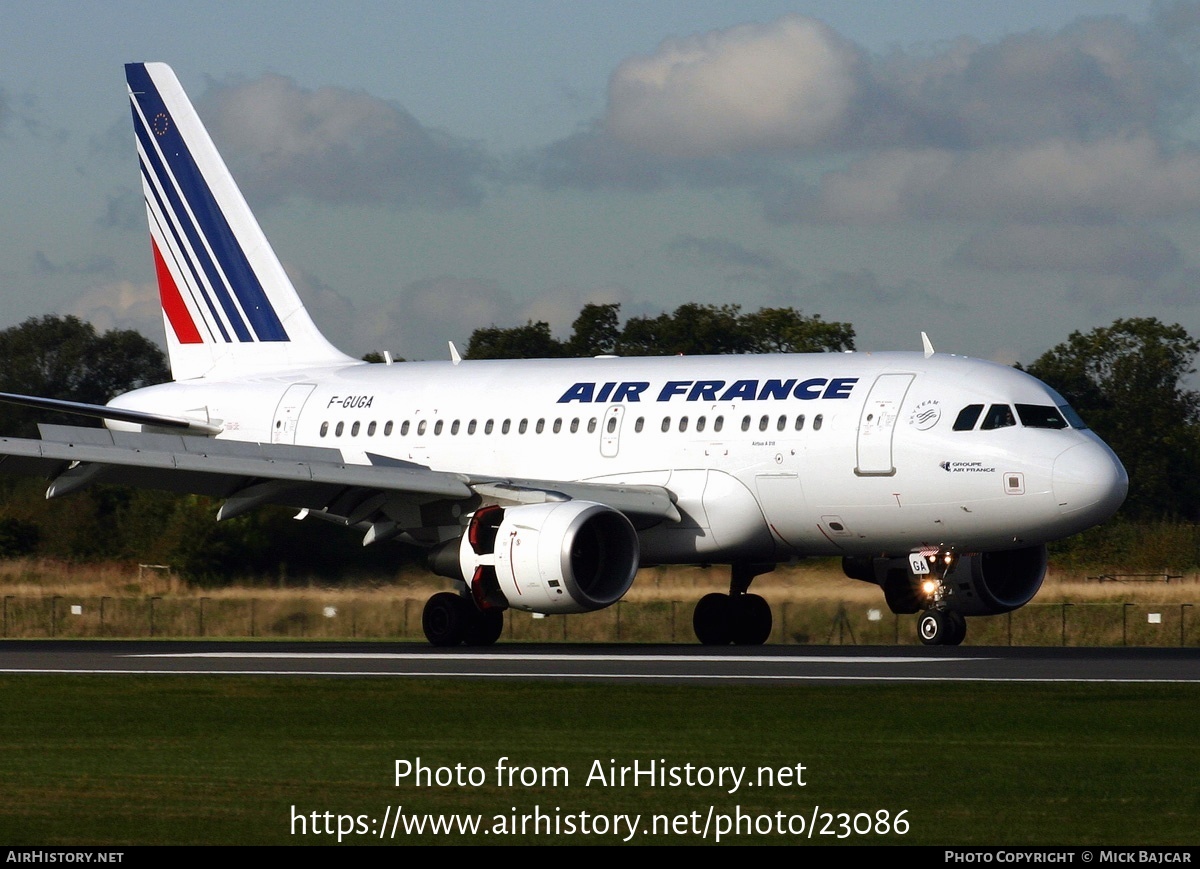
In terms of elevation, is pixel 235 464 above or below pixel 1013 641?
above

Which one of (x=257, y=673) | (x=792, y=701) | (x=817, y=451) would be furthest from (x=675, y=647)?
(x=792, y=701)

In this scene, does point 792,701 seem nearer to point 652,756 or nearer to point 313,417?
point 652,756

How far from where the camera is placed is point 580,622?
4003 cm

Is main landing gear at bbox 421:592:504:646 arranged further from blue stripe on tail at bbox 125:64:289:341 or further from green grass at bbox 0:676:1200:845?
green grass at bbox 0:676:1200:845

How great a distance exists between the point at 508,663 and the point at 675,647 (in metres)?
5.94

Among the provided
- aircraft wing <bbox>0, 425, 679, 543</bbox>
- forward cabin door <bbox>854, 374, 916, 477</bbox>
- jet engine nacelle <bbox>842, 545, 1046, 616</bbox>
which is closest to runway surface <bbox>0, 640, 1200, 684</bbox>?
jet engine nacelle <bbox>842, 545, 1046, 616</bbox>

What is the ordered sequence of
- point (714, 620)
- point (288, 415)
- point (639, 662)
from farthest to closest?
point (288, 415) → point (714, 620) → point (639, 662)

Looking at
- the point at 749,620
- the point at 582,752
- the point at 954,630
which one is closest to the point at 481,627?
the point at 749,620

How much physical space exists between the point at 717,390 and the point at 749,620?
4153 millimetres

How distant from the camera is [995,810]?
13500mm

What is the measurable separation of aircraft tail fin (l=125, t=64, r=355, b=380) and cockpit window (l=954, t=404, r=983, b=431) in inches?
544

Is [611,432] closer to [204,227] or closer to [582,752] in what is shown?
[204,227]

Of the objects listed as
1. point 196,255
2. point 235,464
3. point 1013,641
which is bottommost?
point 1013,641
